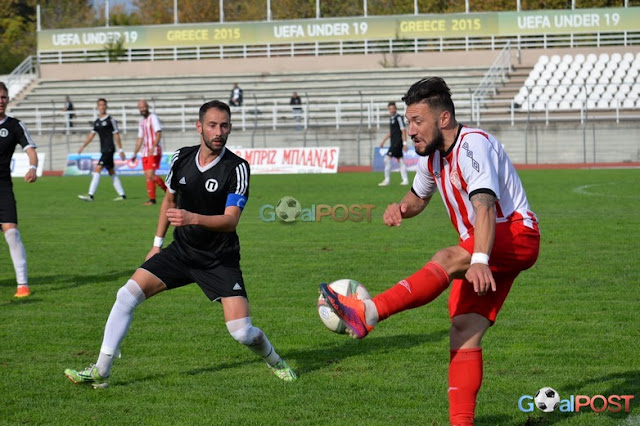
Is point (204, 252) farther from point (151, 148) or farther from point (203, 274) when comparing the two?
point (151, 148)

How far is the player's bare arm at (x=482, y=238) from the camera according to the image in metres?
4.38

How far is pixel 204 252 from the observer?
20.6 feet

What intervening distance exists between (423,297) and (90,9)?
8168 centimetres

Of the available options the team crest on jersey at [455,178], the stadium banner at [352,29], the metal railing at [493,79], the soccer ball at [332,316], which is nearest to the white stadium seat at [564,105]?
the metal railing at [493,79]

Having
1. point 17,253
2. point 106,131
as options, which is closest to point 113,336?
point 17,253

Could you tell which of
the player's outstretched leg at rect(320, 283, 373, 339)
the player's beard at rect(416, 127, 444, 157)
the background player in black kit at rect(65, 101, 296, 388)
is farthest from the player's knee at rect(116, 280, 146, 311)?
the player's beard at rect(416, 127, 444, 157)

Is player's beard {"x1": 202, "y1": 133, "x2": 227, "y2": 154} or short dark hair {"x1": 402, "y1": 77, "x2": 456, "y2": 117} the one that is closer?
short dark hair {"x1": 402, "y1": 77, "x2": 456, "y2": 117}

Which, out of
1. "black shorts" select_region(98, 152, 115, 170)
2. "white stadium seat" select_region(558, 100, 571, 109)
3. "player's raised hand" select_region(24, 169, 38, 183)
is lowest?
"player's raised hand" select_region(24, 169, 38, 183)

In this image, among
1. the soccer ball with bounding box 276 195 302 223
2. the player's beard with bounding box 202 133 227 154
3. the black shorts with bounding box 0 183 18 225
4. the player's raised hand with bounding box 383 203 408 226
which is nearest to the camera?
the player's raised hand with bounding box 383 203 408 226

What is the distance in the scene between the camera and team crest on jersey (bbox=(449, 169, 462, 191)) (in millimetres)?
4820

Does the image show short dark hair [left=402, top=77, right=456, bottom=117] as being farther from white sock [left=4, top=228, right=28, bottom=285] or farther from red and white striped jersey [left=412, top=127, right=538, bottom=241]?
white sock [left=4, top=228, right=28, bottom=285]

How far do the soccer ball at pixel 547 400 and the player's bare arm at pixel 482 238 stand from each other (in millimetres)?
1229

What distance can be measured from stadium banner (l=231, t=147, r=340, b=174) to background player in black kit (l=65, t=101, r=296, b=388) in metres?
26.4

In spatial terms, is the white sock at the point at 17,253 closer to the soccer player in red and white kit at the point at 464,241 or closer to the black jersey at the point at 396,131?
the soccer player in red and white kit at the point at 464,241
